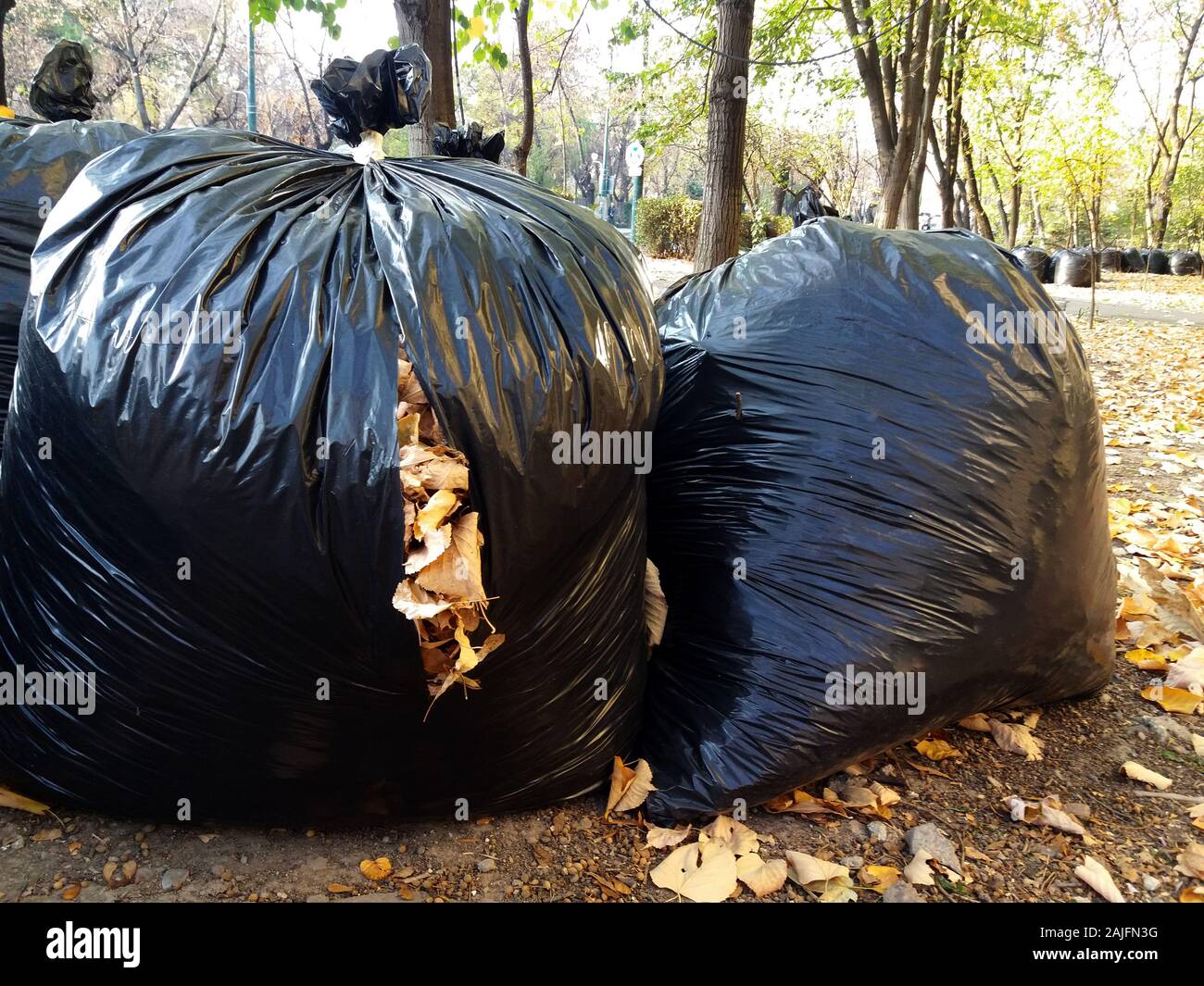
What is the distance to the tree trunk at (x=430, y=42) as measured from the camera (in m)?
2.70

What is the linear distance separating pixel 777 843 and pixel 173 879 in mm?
969

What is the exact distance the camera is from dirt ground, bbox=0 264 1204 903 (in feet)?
4.32

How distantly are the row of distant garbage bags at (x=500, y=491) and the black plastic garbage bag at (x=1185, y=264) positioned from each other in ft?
69.9

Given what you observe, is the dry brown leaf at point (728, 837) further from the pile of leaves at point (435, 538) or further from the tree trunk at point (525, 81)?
the tree trunk at point (525, 81)

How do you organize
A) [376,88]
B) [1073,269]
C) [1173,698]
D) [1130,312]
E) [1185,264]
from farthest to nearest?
[1185,264] < [1073,269] < [1130,312] < [1173,698] < [376,88]

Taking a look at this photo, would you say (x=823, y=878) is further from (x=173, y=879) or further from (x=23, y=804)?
(x=23, y=804)

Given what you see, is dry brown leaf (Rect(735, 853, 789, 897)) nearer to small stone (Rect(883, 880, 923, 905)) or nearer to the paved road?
small stone (Rect(883, 880, 923, 905))

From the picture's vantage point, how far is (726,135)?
341cm

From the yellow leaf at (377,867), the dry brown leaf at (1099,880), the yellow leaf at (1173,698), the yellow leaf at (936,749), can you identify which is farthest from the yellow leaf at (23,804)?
the yellow leaf at (1173,698)

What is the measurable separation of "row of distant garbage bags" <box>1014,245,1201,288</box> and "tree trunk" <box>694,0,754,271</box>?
14.1 meters

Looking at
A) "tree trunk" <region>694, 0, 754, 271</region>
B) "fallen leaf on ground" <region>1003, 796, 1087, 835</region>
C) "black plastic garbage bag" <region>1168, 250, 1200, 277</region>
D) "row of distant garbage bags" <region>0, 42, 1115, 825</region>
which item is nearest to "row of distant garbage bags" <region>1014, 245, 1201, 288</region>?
"black plastic garbage bag" <region>1168, 250, 1200, 277</region>

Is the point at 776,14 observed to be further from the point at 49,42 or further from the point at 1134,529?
the point at 49,42

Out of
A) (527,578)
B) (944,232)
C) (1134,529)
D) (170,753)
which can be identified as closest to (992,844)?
(527,578)

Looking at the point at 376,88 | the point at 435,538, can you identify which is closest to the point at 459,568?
the point at 435,538
